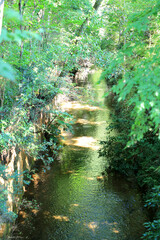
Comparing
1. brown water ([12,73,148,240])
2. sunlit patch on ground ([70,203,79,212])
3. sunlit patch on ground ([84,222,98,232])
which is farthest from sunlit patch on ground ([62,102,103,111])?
sunlit patch on ground ([84,222,98,232])

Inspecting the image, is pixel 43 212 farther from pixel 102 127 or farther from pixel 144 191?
pixel 102 127

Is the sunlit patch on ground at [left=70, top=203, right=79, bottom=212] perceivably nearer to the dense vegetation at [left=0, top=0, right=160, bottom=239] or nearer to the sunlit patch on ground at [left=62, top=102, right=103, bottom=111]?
the dense vegetation at [left=0, top=0, right=160, bottom=239]

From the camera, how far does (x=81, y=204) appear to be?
7.14 meters

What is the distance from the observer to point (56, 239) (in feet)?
18.9

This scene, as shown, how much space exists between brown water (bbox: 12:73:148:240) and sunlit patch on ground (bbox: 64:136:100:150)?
0.62 meters

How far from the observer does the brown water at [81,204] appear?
6.01m

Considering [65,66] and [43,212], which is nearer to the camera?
[43,212]

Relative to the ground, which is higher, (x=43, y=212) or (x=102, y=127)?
(x=102, y=127)

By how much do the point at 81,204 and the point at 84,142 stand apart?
16.3ft

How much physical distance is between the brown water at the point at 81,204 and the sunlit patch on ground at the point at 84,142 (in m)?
0.62

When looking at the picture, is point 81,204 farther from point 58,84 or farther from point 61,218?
point 58,84

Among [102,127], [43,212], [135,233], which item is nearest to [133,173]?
[135,233]

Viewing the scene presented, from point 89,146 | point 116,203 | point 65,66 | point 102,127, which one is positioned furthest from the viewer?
point 102,127

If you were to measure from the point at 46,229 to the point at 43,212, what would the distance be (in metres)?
0.70
